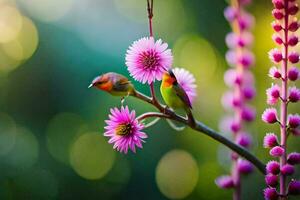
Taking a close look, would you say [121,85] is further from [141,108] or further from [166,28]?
[166,28]

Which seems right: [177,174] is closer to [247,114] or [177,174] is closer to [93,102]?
[93,102]

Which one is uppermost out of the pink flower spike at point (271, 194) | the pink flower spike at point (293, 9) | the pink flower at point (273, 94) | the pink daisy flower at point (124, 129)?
the pink flower spike at point (293, 9)

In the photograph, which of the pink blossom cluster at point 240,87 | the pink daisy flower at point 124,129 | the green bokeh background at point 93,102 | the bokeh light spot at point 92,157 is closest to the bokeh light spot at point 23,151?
the green bokeh background at point 93,102

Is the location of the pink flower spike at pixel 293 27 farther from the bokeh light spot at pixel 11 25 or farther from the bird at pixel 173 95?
the bokeh light spot at pixel 11 25

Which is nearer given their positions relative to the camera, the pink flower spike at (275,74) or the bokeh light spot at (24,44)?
the pink flower spike at (275,74)

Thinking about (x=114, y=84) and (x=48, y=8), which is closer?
(x=114, y=84)

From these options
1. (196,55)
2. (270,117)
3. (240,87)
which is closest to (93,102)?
(196,55)

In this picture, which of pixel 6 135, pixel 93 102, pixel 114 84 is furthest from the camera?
pixel 93 102
